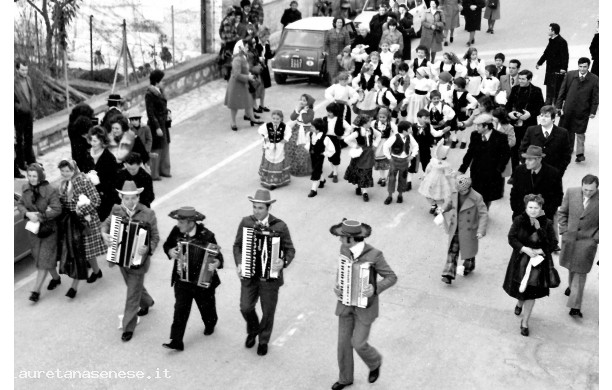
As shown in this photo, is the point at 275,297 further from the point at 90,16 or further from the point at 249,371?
the point at 90,16

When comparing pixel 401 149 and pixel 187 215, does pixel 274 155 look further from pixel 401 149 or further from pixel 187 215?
pixel 187 215

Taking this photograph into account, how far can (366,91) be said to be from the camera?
19047 mm

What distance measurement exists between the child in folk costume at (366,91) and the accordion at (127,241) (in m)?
7.97

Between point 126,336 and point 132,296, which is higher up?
point 132,296

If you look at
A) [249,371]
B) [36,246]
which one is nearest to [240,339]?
[249,371]

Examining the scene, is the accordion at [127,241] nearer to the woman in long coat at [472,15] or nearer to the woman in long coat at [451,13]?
the woman in long coat at [451,13]

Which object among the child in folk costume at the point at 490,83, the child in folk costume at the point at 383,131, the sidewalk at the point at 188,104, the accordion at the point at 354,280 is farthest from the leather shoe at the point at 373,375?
the child in folk costume at the point at 490,83

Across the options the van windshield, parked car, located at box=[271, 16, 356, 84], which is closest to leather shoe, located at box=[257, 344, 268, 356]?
parked car, located at box=[271, 16, 356, 84]

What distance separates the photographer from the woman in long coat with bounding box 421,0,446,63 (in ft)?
79.1

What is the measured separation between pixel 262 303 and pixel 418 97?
7.98 metres

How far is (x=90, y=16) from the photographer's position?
71.2 ft

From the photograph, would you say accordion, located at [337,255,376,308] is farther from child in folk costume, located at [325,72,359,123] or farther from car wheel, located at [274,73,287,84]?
car wheel, located at [274,73,287,84]

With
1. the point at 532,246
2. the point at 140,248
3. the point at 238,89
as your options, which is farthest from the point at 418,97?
the point at 140,248

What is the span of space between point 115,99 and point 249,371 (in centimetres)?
614
